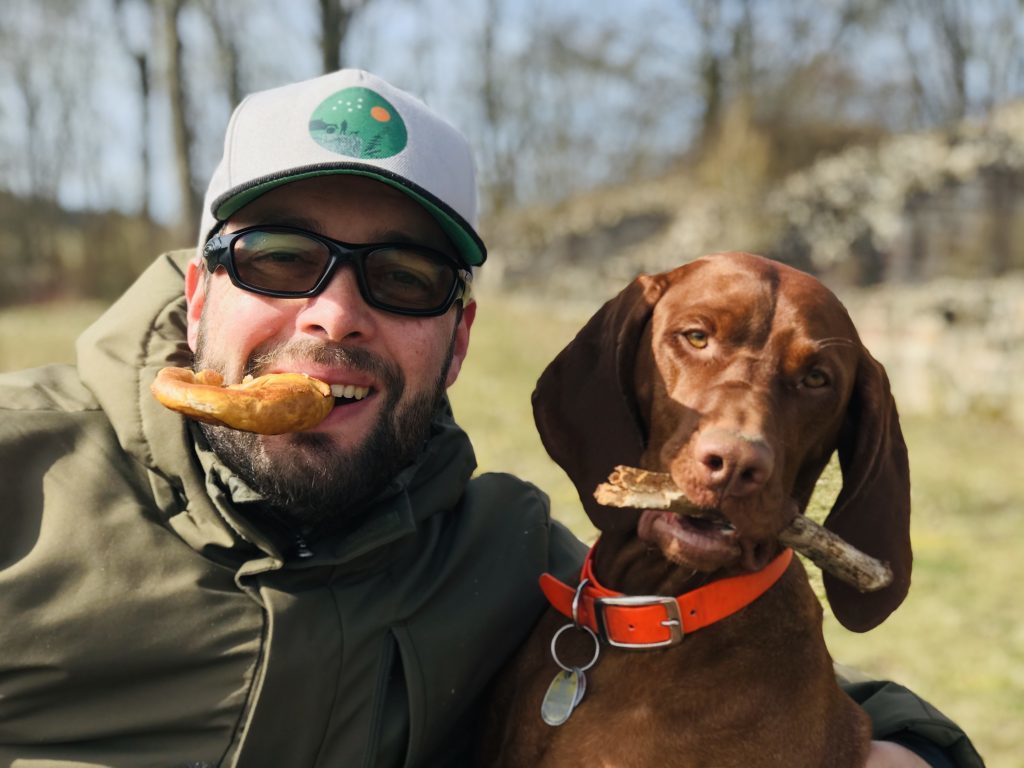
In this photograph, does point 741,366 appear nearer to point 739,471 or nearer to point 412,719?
point 739,471

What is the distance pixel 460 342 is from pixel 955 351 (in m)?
11.0

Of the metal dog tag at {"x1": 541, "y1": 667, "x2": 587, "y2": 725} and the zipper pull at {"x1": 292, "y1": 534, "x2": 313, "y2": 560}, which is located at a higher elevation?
the zipper pull at {"x1": 292, "y1": 534, "x2": 313, "y2": 560}

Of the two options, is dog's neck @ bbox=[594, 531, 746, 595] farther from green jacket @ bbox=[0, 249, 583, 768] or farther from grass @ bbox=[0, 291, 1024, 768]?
grass @ bbox=[0, 291, 1024, 768]

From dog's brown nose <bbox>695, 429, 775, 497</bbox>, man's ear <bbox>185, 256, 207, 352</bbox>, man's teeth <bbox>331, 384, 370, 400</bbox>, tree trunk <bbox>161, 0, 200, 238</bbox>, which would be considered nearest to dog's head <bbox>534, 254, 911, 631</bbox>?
dog's brown nose <bbox>695, 429, 775, 497</bbox>

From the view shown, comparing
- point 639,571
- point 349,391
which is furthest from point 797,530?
point 349,391

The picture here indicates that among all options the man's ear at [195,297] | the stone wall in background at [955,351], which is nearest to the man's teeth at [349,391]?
the man's ear at [195,297]

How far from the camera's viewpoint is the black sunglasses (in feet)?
7.62

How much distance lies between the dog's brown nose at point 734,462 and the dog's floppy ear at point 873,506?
1.46ft

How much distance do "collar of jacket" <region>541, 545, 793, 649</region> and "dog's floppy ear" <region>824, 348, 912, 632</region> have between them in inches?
6.3

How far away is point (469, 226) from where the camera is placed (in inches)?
99.1

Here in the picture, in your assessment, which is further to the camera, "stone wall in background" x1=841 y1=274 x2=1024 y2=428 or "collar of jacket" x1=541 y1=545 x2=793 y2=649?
"stone wall in background" x1=841 y1=274 x2=1024 y2=428

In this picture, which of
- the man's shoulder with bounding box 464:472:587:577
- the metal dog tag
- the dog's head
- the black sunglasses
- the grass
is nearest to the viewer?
the dog's head

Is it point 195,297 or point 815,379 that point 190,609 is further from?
point 815,379

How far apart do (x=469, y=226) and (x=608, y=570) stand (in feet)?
2.91
